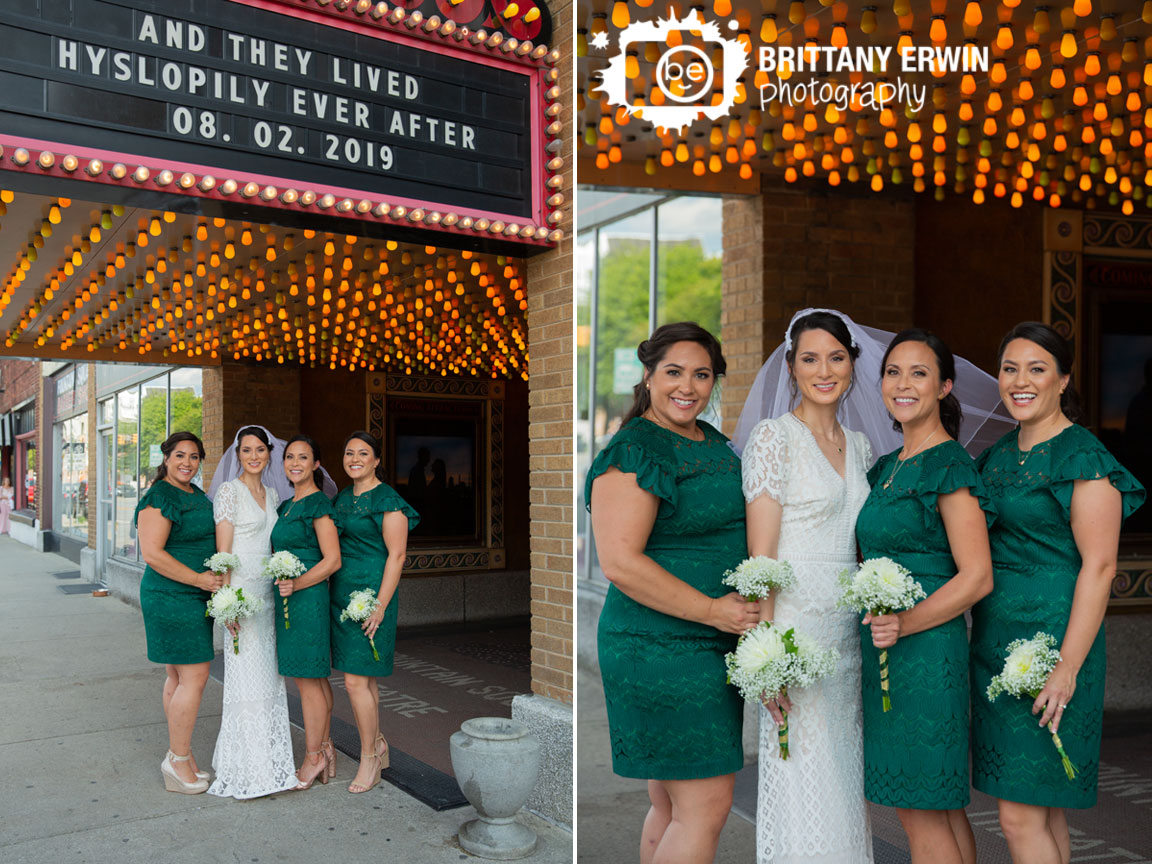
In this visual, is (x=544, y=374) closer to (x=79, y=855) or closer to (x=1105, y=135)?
(x=79, y=855)

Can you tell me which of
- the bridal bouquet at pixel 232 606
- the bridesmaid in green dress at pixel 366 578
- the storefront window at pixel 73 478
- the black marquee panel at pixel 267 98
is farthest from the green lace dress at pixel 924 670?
the storefront window at pixel 73 478

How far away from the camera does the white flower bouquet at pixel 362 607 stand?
5820 millimetres

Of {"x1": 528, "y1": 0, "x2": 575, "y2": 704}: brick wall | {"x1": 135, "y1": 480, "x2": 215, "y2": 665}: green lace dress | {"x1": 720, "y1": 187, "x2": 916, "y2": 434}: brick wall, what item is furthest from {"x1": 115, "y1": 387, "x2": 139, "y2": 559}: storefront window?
{"x1": 528, "y1": 0, "x2": 575, "y2": 704}: brick wall

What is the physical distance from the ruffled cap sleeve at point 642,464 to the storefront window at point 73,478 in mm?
19305

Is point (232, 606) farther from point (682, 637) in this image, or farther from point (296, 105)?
point (682, 637)

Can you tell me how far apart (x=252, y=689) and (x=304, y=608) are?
52 centimetres

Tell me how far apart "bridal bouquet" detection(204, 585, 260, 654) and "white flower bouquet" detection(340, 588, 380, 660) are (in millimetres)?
497

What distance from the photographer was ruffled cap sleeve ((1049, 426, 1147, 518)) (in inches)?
133

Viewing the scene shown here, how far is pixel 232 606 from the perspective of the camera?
5.68m

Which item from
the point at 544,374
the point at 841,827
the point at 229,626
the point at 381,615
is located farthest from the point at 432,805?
the point at 841,827

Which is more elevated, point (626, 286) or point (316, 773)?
point (626, 286)

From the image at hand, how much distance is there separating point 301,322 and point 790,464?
7.39 metres

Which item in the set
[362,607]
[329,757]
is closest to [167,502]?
[362,607]
